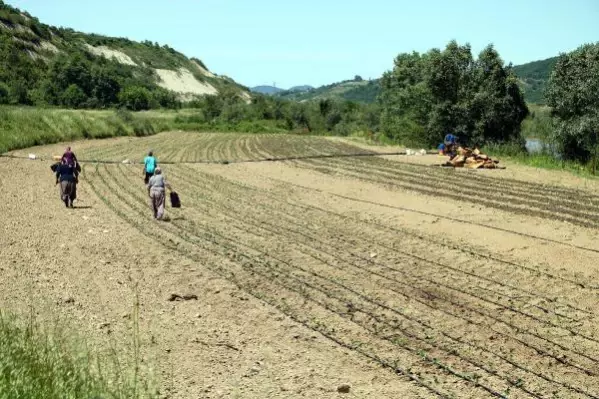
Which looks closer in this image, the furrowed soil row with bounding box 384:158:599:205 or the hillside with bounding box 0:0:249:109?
the furrowed soil row with bounding box 384:158:599:205

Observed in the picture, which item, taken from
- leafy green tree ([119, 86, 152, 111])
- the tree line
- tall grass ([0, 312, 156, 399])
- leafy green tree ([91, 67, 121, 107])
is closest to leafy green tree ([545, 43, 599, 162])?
the tree line

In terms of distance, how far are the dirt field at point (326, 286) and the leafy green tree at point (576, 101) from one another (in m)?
11.7

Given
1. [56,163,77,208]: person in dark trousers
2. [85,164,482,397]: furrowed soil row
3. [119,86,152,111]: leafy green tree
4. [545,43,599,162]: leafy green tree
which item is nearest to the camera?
[85,164,482,397]: furrowed soil row

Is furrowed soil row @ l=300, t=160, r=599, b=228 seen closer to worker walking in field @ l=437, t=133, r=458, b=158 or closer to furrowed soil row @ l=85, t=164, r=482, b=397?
worker walking in field @ l=437, t=133, r=458, b=158

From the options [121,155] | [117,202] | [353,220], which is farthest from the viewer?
[121,155]

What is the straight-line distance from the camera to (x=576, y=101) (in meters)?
34.7

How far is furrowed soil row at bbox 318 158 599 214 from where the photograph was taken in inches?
894

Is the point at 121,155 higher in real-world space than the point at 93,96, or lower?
lower

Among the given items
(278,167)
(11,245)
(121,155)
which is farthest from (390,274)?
(121,155)

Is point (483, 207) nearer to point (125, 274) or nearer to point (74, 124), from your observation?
point (125, 274)

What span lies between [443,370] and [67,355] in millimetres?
4887

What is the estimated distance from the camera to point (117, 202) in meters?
21.1

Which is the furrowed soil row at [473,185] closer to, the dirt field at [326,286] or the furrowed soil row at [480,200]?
the dirt field at [326,286]

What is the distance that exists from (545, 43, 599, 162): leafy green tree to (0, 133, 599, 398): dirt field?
462 inches
